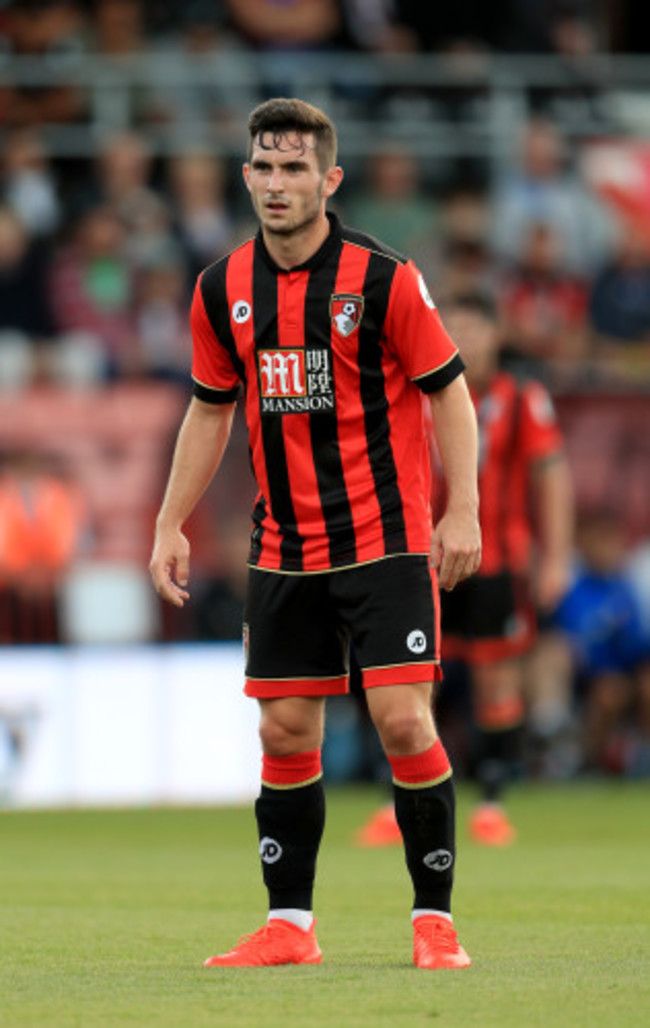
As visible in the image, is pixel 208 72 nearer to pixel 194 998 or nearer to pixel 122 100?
pixel 122 100

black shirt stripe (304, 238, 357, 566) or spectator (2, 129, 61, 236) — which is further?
spectator (2, 129, 61, 236)

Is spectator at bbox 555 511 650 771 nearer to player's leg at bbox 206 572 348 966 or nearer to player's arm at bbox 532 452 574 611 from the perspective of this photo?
player's arm at bbox 532 452 574 611

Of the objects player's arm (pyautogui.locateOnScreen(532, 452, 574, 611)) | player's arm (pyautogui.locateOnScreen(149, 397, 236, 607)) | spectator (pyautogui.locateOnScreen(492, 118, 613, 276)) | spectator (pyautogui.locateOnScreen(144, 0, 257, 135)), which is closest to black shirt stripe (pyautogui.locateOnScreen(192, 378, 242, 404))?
player's arm (pyautogui.locateOnScreen(149, 397, 236, 607))

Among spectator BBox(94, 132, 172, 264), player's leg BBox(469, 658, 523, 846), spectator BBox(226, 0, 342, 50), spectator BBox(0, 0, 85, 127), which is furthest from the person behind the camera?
spectator BBox(226, 0, 342, 50)

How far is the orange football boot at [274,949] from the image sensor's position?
Answer: 5.75 metres

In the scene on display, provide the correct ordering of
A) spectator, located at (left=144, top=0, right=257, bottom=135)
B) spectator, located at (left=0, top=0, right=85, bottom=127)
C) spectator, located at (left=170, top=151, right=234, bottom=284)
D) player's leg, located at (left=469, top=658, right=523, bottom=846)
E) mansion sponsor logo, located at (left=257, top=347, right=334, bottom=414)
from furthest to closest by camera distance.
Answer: spectator, located at (left=144, top=0, right=257, bottom=135), spectator, located at (left=0, top=0, right=85, bottom=127), spectator, located at (left=170, top=151, right=234, bottom=284), player's leg, located at (left=469, top=658, right=523, bottom=846), mansion sponsor logo, located at (left=257, top=347, right=334, bottom=414)

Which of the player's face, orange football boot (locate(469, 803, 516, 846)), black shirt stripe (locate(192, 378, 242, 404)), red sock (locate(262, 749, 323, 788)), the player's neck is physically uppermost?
the player's face

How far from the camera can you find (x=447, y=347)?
5.70m

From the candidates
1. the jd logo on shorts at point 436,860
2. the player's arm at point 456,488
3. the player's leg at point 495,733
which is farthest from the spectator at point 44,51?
the jd logo on shorts at point 436,860

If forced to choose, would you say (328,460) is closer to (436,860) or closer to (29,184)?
(436,860)

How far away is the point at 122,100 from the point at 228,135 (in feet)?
2.59

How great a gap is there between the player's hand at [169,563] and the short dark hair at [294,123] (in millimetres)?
1031

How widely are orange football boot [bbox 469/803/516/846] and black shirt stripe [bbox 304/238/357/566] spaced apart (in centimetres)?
447

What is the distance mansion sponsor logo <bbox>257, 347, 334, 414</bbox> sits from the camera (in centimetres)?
571
